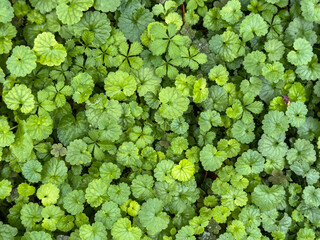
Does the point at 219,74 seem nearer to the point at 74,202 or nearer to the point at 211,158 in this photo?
the point at 211,158

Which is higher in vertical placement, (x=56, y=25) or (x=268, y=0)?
(x=268, y=0)

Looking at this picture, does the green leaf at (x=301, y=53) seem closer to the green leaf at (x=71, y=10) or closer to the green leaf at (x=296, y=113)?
the green leaf at (x=296, y=113)

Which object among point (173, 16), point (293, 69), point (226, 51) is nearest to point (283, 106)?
point (293, 69)

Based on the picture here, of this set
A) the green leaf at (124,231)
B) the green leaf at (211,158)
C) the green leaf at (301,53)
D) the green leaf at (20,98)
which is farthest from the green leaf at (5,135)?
the green leaf at (301,53)

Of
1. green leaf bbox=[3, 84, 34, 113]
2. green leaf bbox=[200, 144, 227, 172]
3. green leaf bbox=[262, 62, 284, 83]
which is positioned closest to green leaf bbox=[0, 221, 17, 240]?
green leaf bbox=[3, 84, 34, 113]

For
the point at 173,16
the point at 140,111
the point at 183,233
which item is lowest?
the point at 183,233

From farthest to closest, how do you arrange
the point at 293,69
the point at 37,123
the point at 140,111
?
the point at 293,69, the point at 140,111, the point at 37,123

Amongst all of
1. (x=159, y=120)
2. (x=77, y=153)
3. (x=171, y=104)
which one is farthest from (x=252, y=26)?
(x=77, y=153)

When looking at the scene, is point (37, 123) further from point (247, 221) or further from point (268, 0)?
point (268, 0)
